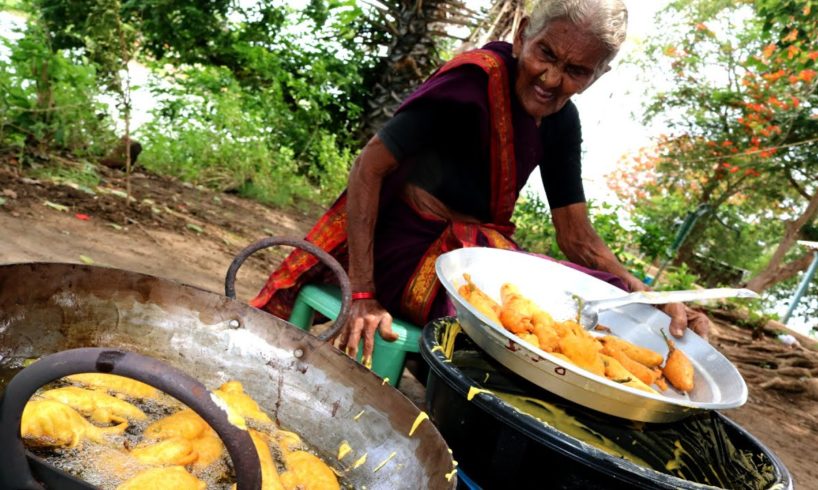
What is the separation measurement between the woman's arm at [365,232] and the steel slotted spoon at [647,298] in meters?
0.64

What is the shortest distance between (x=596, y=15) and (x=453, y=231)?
872 millimetres

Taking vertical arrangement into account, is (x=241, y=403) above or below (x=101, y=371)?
below

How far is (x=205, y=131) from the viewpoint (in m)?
6.54

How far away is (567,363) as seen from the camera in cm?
121

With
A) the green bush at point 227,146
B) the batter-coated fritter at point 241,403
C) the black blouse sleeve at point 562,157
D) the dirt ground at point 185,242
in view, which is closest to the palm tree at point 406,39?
the green bush at point 227,146

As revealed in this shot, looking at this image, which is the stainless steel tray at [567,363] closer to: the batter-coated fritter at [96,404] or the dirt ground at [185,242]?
the batter-coated fritter at [96,404]

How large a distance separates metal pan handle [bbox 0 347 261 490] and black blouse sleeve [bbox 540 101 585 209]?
1.95 meters

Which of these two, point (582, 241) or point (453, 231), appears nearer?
point (453, 231)

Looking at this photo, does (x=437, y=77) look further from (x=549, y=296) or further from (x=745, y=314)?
(x=745, y=314)

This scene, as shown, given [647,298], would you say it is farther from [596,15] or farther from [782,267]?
[782,267]

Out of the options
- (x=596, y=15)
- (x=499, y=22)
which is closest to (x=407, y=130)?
(x=596, y=15)

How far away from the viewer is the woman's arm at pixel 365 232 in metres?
1.95

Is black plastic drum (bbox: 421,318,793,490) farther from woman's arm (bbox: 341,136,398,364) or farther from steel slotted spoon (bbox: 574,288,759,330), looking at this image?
woman's arm (bbox: 341,136,398,364)

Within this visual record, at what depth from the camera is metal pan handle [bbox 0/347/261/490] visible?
2.35ft
